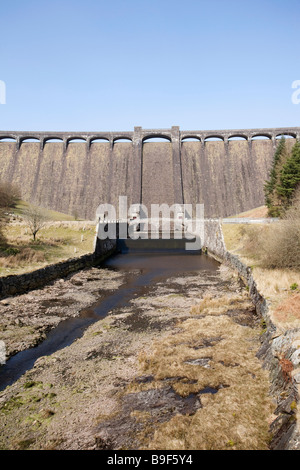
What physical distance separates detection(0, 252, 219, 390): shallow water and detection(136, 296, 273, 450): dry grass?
13.7 feet

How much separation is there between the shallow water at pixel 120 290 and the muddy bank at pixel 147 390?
623 millimetres

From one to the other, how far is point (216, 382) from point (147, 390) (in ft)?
6.46

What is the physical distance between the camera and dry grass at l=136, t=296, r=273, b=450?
6.21m

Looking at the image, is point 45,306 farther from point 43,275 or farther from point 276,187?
point 276,187

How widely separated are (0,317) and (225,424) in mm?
11884

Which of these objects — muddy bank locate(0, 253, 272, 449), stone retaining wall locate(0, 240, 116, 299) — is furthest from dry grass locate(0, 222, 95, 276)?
muddy bank locate(0, 253, 272, 449)

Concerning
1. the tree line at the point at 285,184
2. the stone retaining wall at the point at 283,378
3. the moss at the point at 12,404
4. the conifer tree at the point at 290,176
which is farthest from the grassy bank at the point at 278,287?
the conifer tree at the point at 290,176

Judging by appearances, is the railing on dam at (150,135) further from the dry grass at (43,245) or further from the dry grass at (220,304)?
the dry grass at (220,304)

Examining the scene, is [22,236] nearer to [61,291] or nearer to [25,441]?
[61,291]

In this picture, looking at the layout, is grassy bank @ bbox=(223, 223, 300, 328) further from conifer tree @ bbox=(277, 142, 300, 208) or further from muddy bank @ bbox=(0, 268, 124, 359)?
conifer tree @ bbox=(277, 142, 300, 208)

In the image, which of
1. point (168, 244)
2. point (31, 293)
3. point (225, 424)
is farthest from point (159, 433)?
point (168, 244)

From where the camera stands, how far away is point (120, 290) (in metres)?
21.5

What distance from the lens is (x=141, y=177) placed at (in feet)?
222

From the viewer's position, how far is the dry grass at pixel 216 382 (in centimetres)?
621
